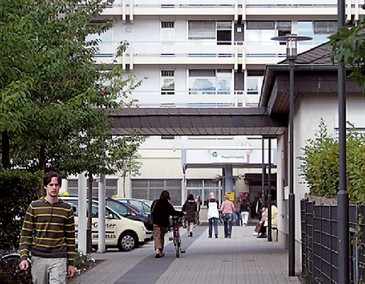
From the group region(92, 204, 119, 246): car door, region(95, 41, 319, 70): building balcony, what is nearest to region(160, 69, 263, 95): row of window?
region(95, 41, 319, 70): building balcony

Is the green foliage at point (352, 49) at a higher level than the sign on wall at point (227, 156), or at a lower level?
lower

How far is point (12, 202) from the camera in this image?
15484 mm

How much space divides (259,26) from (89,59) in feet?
139

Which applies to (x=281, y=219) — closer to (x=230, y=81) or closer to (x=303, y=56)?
(x=303, y=56)

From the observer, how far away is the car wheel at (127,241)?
29.0 meters

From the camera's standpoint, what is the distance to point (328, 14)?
2347 inches

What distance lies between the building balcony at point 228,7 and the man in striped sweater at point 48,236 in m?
49.8

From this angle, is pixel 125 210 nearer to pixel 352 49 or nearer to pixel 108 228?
pixel 108 228

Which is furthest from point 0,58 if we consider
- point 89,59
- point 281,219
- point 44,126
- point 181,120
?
point 281,219

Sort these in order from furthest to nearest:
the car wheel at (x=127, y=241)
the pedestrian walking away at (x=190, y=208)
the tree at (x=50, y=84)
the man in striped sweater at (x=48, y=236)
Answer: the pedestrian walking away at (x=190, y=208) → the car wheel at (x=127, y=241) → the tree at (x=50, y=84) → the man in striped sweater at (x=48, y=236)

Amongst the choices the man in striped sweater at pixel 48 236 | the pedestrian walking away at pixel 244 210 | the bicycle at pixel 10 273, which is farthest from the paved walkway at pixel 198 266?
the pedestrian walking away at pixel 244 210

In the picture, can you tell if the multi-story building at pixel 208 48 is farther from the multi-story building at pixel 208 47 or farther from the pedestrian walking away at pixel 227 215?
the pedestrian walking away at pixel 227 215

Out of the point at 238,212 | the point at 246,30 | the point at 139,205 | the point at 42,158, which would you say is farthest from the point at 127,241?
the point at 246,30

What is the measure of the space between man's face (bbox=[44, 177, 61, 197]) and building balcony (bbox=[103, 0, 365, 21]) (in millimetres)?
49815
